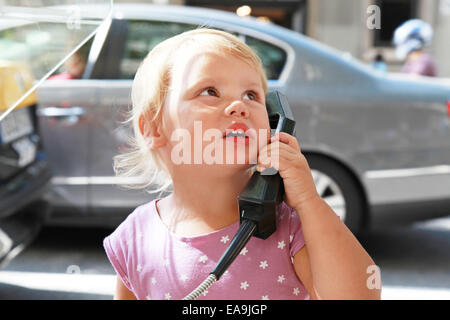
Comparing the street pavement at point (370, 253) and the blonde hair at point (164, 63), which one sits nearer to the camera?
the blonde hair at point (164, 63)

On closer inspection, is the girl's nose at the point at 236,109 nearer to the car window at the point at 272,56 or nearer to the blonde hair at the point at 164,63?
the blonde hair at the point at 164,63

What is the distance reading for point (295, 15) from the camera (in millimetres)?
8797

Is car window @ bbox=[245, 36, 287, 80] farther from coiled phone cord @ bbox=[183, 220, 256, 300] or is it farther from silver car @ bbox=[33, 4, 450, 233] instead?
coiled phone cord @ bbox=[183, 220, 256, 300]

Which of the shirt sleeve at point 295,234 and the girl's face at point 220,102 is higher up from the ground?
the girl's face at point 220,102

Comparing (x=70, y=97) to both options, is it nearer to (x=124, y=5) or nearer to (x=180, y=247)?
(x=124, y=5)

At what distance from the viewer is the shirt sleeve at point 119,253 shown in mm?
925

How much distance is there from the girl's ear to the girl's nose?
18 cm

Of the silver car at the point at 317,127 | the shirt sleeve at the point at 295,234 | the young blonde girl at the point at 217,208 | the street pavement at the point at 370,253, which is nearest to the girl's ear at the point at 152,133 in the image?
the young blonde girl at the point at 217,208

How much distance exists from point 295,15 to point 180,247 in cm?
832

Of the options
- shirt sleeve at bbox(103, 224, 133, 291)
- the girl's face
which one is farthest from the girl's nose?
shirt sleeve at bbox(103, 224, 133, 291)

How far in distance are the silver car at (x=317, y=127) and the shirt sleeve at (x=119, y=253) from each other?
1.73m

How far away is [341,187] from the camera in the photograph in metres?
2.84
